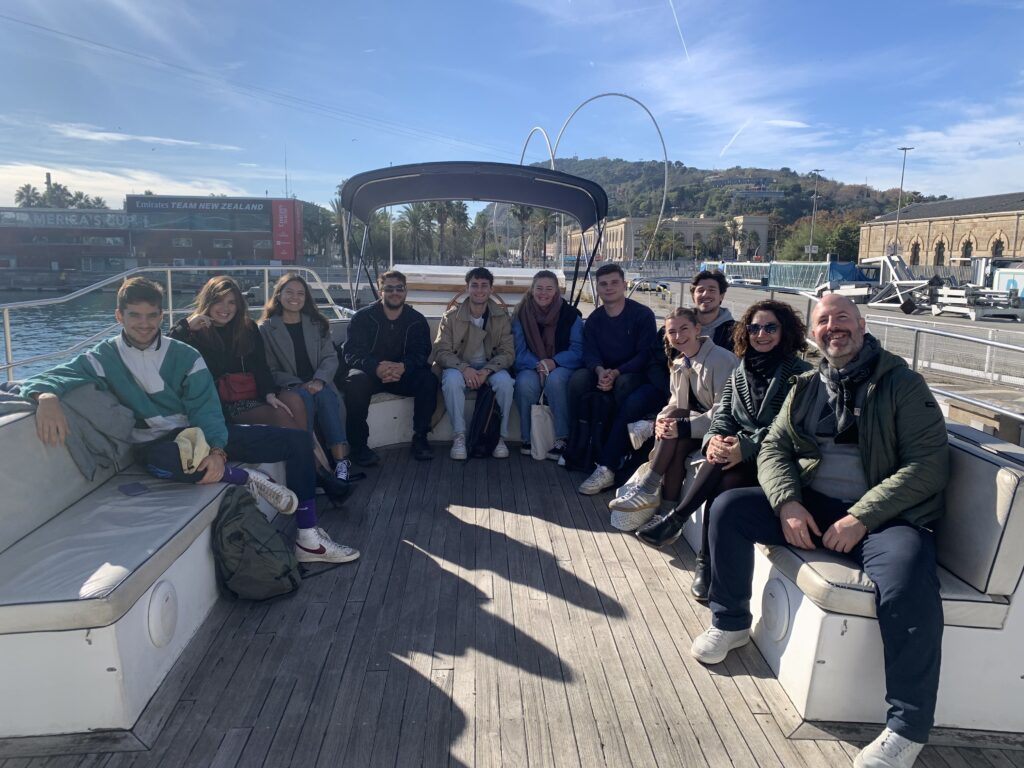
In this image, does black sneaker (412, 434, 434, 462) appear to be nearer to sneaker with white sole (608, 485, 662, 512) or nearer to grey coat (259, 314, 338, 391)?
grey coat (259, 314, 338, 391)

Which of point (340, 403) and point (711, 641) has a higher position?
point (340, 403)

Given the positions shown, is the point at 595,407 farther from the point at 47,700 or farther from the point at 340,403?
the point at 47,700

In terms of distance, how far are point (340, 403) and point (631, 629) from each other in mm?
2542

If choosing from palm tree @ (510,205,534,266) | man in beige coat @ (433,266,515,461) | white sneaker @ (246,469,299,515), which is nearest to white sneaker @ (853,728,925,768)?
white sneaker @ (246,469,299,515)

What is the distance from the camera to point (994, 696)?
2.01 meters

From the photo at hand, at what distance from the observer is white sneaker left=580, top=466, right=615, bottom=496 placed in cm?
395

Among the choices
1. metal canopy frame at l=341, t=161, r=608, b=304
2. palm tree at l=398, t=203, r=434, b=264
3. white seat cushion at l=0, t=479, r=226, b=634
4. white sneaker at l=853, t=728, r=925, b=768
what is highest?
palm tree at l=398, t=203, r=434, b=264

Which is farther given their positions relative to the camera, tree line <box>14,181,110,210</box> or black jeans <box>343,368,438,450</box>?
tree line <box>14,181,110,210</box>

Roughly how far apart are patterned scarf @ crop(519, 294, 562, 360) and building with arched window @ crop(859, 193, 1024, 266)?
190ft

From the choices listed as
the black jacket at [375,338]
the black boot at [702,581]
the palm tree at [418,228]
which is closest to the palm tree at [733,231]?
the palm tree at [418,228]

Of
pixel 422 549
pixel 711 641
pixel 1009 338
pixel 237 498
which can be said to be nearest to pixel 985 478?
pixel 711 641

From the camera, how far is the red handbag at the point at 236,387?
11.7 ft

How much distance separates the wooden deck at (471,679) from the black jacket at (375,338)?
161cm

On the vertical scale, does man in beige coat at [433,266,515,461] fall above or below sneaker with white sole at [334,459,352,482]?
above
